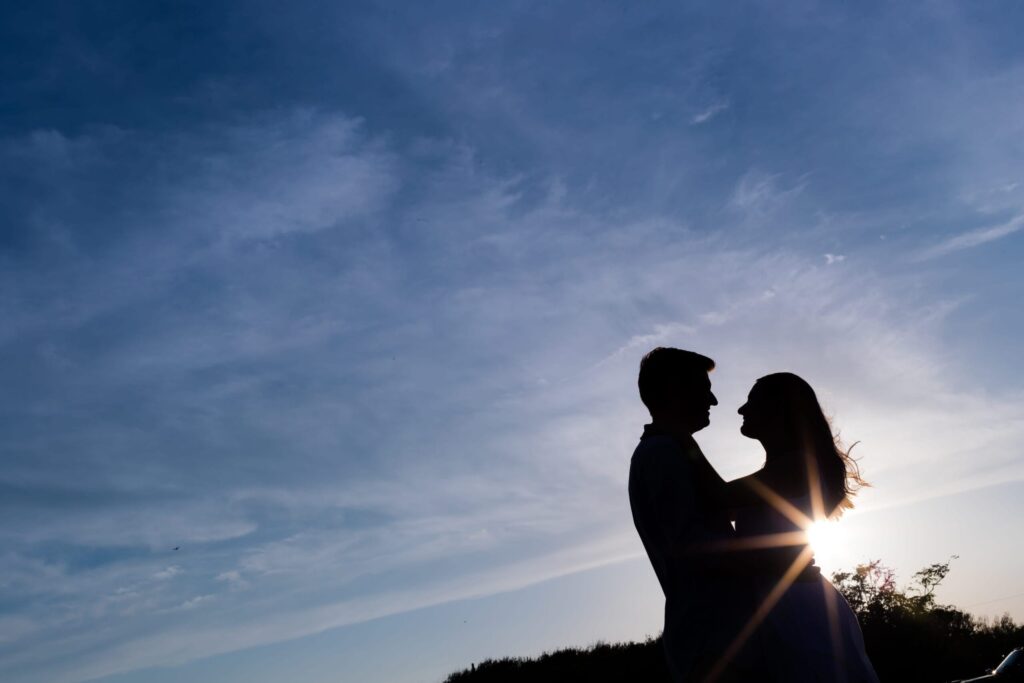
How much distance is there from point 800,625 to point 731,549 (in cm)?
40

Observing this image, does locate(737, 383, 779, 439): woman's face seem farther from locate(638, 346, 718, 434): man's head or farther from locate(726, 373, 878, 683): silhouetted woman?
locate(638, 346, 718, 434): man's head

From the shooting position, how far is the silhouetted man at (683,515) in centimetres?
299

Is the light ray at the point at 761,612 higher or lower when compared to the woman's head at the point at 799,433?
lower

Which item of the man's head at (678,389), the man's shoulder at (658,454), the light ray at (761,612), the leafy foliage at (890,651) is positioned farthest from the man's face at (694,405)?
the leafy foliage at (890,651)

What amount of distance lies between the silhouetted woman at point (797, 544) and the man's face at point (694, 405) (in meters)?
0.29

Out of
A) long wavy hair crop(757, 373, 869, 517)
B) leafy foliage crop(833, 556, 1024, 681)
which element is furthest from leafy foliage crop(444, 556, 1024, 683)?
long wavy hair crop(757, 373, 869, 517)

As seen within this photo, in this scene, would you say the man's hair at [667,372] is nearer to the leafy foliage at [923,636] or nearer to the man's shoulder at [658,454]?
the man's shoulder at [658,454]

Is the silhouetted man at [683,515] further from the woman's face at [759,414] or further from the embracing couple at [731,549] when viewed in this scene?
the woman's face at [759,414]

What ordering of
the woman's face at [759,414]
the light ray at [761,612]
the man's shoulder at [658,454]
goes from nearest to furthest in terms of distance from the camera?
the light ray at [761,612] → the man's shoulder at [658,454] → the woman's face at [759,414]

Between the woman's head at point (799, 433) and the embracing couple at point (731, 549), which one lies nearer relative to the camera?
the embracing couple at point (731, 549)

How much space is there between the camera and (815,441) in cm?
363

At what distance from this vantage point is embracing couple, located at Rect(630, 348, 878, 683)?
9.80 ft

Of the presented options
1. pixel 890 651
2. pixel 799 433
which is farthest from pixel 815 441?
pixel 890 651

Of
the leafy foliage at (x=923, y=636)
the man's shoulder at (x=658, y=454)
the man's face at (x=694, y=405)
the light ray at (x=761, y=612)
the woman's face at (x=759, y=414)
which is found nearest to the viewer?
the light ray at (x=761, y=612)
